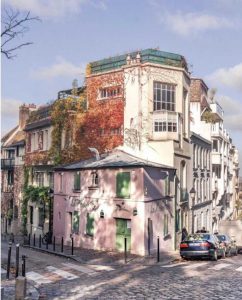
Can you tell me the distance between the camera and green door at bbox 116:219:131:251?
24781 millimetres

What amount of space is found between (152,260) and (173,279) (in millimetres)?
7267

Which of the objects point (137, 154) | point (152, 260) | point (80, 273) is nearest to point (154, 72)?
point (137, 154)

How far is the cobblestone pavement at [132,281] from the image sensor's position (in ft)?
41.3

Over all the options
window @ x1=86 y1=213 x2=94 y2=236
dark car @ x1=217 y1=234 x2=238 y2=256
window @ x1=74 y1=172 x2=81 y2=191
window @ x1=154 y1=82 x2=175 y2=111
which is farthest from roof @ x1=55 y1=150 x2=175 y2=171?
dark car @ x1=217 y1=234 x2=238 y2=256

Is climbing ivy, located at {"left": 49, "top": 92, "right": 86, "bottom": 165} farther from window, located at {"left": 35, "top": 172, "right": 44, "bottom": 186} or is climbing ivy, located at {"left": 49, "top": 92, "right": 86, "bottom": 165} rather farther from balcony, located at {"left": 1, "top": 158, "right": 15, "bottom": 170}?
balcony, located at {"left": 1, "top": 158, "right": 15, "bottom": 170}

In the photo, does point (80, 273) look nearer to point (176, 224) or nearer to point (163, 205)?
point (163, 205)

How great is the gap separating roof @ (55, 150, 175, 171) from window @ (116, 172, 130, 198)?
0.52 m

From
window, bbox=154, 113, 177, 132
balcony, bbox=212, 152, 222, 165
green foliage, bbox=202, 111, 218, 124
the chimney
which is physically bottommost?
balcony, bbox=212, 152, 222, 165

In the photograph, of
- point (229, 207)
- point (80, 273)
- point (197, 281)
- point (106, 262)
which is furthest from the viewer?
point (229, 207)

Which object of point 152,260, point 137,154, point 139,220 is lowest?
point 152,260

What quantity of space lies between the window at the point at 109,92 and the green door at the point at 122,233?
33.0 feet

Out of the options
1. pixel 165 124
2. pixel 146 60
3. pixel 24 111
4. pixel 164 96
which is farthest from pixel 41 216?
pixel 24 111

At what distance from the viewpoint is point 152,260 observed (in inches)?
878

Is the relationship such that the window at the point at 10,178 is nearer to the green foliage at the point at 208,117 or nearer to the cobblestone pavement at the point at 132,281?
the green foliage at the point at 208,117
